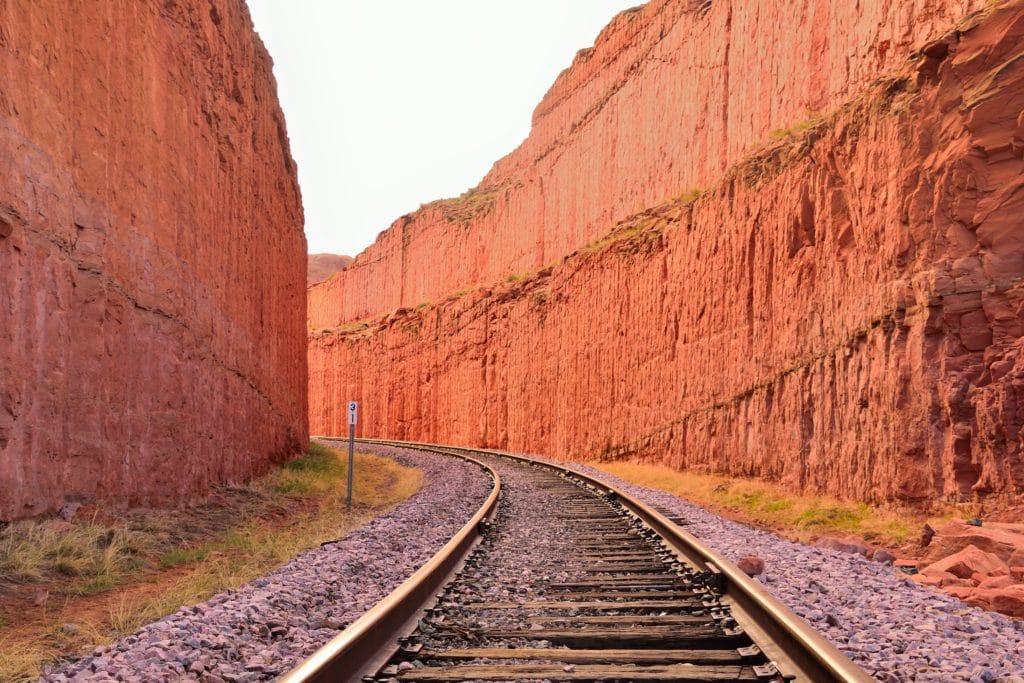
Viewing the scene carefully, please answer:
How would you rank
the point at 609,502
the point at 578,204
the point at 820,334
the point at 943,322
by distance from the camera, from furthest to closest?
the point at 578,204
the point at 820,334
the point at 609,502
the point at 943,322

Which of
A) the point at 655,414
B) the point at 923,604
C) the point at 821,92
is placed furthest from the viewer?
the point at 655,414

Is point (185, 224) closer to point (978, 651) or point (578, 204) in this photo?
point (978, 651)

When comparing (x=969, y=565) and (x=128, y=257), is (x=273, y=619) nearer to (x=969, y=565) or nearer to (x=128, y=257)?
(x=969, y=565)

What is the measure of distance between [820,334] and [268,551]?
36.3ft

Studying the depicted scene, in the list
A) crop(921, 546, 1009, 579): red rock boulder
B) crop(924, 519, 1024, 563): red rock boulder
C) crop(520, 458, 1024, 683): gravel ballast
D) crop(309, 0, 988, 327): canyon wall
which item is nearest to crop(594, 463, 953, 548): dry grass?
crop(924, 519, 1024, 563): red rock boulder

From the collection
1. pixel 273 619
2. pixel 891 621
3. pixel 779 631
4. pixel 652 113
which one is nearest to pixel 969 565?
pixel 891 621

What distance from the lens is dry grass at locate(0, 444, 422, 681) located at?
5620 millimetres

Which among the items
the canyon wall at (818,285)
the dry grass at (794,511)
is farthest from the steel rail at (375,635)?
the canyon wall at (818,285)

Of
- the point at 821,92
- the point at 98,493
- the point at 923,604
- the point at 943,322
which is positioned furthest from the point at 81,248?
the point at 821,92

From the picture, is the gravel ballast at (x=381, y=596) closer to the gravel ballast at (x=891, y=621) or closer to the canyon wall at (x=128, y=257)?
the gravel ballast at (x=891, y=621)

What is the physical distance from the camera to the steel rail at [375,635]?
3.57m

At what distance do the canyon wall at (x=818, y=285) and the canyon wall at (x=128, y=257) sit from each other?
11440 millimetres

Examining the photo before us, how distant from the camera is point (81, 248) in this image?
9.29m

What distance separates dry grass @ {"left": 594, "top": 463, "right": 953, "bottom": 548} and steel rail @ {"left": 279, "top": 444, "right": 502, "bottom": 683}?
6.63m
